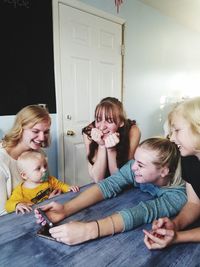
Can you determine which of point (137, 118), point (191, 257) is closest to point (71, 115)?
point (137, 118)

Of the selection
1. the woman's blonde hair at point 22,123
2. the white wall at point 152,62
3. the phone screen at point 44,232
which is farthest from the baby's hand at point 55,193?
the white wall at point 152,62

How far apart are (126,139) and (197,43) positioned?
12.5 ft

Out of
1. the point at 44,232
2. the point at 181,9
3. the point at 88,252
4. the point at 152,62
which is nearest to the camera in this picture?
the point at 88,252

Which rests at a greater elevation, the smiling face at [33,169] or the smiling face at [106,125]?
the smiling face at [106,125]

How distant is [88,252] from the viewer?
27.9 inches

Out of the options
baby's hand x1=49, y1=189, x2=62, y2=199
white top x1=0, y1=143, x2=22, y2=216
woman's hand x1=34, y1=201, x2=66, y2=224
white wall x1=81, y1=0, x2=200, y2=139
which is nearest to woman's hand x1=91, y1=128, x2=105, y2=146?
baby's hand x1=49, y1=189, x2=62, y2=199

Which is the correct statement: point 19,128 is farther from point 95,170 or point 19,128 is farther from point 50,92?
point 50,92

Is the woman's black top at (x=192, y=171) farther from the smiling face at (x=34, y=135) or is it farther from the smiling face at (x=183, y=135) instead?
the smiling face at (x=34, y=135)

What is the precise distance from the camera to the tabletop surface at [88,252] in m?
0.66

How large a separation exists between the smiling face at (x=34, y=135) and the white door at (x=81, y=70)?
2.84 feet

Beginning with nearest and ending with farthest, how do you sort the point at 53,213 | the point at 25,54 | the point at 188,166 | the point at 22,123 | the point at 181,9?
the point at 53,213
the point at 188,166
the point at 22,123
the point at 25,54
the point at 181,9

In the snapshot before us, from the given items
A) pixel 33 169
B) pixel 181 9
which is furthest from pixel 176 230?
pixel 181 9

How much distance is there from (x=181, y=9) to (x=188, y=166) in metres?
3.16

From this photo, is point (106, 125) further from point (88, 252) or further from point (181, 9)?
point (181, 9)
